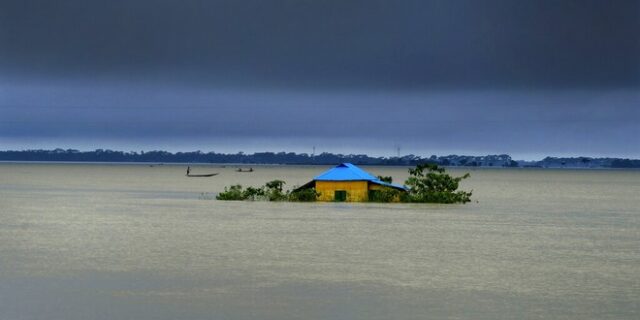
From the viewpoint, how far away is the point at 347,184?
5900cm

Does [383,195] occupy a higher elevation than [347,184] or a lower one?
lower

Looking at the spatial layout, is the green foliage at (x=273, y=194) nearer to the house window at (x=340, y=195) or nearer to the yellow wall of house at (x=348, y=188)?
the yellow wall of house at (x=348, y=188)

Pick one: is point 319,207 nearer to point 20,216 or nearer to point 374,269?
point 20,216

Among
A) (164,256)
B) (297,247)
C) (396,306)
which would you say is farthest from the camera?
(297,247)

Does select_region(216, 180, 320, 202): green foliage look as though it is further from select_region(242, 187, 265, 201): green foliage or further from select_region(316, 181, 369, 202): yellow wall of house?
select_region(316, 181, 369, 202): yellow wall of house

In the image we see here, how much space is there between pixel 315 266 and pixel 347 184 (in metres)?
29.8

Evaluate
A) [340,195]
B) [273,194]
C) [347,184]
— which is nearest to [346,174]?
[347,184]

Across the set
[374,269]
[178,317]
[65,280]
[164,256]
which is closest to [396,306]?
[178,317]

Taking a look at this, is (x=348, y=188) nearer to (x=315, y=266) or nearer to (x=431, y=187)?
(x=431, y=187)

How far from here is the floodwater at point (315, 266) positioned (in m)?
21.8

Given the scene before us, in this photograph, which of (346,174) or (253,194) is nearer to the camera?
(346,174)

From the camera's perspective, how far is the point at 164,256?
31.7m

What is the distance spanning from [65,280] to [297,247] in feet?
35.3

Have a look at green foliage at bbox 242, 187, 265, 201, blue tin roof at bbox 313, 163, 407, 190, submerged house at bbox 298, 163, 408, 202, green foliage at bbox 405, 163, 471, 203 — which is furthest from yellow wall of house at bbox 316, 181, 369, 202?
green foliage at bbox 242, 187, 265, 201
